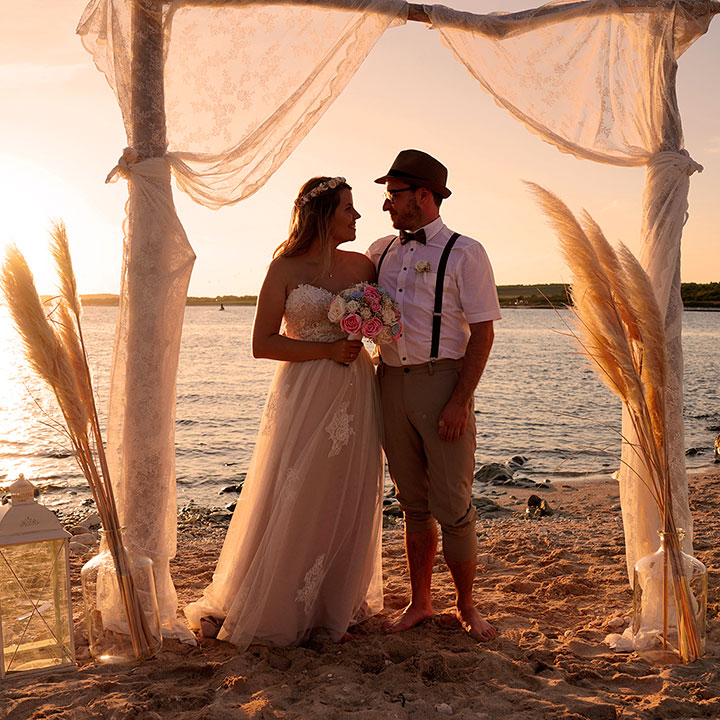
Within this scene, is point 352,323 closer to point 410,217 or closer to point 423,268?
point 423,268

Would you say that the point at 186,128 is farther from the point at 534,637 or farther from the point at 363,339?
the point at 534,637

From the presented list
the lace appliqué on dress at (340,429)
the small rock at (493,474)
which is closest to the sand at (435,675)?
the lace appliqué on dress at (340,429)

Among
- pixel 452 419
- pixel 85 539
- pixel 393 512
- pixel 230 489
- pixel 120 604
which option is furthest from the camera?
pixel 230 489

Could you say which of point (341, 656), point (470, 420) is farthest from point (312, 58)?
point (341, 656)

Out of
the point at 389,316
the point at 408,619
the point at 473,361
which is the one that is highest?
the point at 389,316

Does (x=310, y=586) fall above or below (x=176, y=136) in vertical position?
below

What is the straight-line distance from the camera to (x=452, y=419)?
11.3ft

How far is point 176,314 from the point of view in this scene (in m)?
3.53

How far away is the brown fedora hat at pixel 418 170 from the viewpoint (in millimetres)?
3566

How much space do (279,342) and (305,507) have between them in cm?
80

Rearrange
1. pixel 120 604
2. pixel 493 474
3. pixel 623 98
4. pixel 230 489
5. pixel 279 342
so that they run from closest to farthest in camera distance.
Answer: pixel 120 604
pixel 279 342
pixel 623 98
pixel 230 489
pixel 493 474

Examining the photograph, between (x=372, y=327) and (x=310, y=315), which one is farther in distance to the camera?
(x=310, y=315)

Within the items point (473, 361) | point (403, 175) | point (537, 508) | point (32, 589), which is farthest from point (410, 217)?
point (537, 508)

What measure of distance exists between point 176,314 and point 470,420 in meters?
1.51
